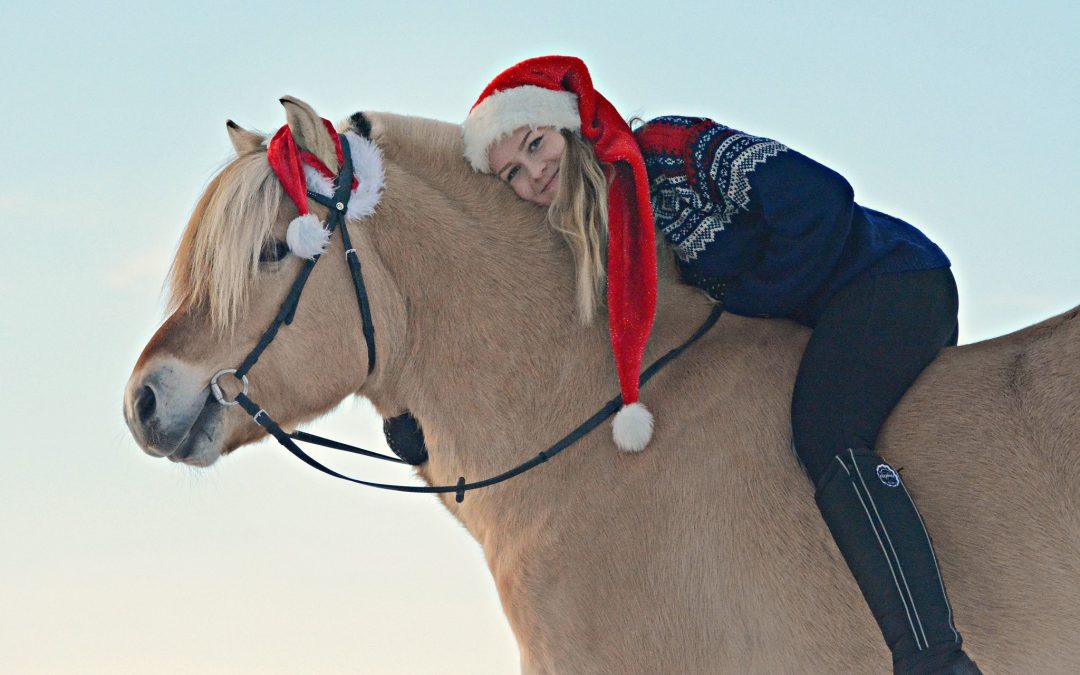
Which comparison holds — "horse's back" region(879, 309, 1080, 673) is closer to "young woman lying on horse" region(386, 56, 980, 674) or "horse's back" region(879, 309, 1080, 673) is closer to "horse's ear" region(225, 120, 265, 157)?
"young woman lying on horse" region(386, 56, 980, 674)

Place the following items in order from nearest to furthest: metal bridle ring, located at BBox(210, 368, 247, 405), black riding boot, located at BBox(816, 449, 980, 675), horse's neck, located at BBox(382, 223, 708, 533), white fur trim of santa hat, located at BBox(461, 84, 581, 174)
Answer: black riding boot, located at BBox(816, 449, 980, 675) → metal bridle ring, located at BBox(210, 368, 247, 405) → horse's neck, located at BBox(382, 223, 708, 533) → white fur trim of santa hat, located at BBox(461, 84, 581, 174)

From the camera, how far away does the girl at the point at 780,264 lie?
297 centimetres

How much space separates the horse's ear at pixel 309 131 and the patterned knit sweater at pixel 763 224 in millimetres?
1115

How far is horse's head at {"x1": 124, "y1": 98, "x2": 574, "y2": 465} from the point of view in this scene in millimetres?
3264

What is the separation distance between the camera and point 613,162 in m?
3.53

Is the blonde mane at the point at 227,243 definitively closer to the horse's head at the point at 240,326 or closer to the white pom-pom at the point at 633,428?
the horse's head at the point at 240,326

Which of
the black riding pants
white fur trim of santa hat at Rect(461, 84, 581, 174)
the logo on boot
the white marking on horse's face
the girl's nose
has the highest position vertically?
white fur trim of santa hat at Rect(461, 84, 581, 174)

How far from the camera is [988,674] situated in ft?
9.68

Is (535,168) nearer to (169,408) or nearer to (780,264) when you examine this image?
(780,264)

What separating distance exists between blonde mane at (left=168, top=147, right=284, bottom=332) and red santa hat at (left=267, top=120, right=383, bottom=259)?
2.5 inches

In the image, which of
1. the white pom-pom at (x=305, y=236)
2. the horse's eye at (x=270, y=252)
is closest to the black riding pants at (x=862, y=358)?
the white pom-pom at (x=305, y=236)

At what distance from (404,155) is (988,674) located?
2.57 m

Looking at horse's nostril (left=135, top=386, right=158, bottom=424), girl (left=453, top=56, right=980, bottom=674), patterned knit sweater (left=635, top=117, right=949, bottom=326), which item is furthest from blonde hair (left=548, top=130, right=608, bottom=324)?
horse's nostril (left=135, top=386, right=158, bottom=424)

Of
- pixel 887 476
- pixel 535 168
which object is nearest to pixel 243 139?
pixel 535 168
